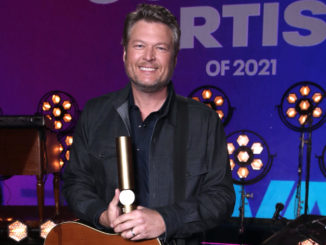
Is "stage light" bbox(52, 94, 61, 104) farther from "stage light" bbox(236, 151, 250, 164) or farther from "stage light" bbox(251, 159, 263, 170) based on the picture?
"stage light" bbox(251, 159, 263, 170)

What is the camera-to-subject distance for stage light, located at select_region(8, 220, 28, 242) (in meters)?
3.14

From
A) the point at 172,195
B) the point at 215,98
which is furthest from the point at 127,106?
the point at 215,98

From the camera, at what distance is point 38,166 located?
3.09 m

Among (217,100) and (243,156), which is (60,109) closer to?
(217,100)

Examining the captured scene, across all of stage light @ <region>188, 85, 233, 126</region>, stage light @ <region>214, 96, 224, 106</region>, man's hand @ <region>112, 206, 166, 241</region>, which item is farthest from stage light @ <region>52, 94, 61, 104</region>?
man's hand @ <region>112, 206, 166, 241</region>

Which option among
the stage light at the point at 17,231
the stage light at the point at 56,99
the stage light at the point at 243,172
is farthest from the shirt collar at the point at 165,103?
the stage light at the point at 56,99

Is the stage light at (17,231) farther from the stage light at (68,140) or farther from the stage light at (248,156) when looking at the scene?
the stage light at (248,156)

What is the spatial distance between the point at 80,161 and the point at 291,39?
4.41m

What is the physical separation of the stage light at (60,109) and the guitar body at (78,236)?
4.14 m

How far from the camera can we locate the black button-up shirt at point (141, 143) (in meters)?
1.50

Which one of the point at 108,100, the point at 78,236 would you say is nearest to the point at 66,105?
the point at 108,100

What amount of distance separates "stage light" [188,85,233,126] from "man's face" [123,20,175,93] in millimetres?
3609

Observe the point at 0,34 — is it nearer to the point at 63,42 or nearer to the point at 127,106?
the point at 63,42

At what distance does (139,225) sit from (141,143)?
1.56 ft
